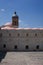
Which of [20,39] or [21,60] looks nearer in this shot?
[21,60]

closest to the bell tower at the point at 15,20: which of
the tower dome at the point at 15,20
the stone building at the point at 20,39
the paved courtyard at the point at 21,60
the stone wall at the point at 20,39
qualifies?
the tower dome at the point at 15,20

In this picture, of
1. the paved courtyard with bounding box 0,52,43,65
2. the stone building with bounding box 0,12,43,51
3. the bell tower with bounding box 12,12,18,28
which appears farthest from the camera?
the bell tower with bounding box 12,12,18,28

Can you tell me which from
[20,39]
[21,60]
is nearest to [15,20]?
[20,39]

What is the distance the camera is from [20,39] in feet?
108

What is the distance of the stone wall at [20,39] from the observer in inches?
1289

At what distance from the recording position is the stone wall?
32750 mm

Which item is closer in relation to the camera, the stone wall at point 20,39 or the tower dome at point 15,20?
the stone wall at point 20,39

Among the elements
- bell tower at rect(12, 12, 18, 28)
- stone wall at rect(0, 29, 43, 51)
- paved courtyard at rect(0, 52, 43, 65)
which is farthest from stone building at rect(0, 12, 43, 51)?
bell tower at rect(12, 12, 18, 28)

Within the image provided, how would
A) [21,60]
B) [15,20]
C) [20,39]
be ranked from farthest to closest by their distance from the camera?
[15,20] → [20,39] → [21,60]

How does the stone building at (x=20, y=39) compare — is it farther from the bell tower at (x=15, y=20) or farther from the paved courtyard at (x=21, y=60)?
the bell tower at (x=15, y=20)

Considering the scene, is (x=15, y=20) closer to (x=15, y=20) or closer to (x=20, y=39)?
(x=15, y=20)

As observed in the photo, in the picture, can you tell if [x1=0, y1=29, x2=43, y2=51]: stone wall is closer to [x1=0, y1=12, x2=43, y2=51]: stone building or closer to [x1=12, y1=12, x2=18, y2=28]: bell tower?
[x1=0, y1=12, x2=43, y2=51]: stone building

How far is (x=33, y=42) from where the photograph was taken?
3294 centimetres

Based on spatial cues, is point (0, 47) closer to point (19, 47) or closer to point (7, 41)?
point (7, 41)
